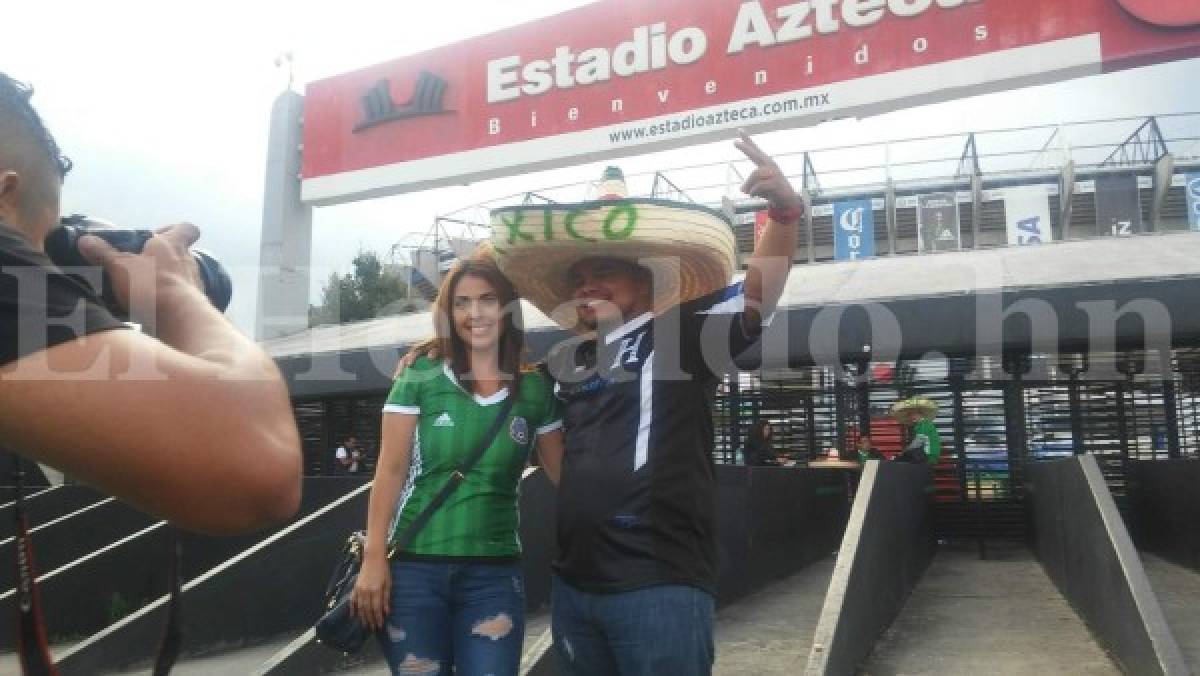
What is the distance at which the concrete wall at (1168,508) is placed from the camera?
21.6 feet

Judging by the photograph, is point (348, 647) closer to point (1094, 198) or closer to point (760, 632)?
point (760, 632)

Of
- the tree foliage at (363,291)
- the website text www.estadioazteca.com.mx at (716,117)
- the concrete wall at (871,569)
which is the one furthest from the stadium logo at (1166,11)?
the tree foliage at (363,291)

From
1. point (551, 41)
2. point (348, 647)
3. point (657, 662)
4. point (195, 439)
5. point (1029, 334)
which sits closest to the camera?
point (195, 439)

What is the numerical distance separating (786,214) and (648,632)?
1102 mm

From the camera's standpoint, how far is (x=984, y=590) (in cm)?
659

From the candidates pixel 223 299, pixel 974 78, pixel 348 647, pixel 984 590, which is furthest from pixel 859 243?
pixel 223 299

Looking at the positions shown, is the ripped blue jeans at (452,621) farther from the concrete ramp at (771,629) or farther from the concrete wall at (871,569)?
the concrete ramp at (771,629)

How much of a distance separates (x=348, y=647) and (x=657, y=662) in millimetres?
917

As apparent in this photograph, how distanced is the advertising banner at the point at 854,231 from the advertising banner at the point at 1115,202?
4291mm

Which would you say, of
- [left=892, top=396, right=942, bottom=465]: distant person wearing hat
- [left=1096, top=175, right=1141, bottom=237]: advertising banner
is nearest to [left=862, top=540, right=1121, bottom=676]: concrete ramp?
[left=892, top=396, right=942, bottom=465]: distant person wearing hat

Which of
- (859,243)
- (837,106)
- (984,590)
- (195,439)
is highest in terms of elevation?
(837,106)

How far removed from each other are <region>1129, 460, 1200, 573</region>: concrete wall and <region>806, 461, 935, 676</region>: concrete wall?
1853 mm

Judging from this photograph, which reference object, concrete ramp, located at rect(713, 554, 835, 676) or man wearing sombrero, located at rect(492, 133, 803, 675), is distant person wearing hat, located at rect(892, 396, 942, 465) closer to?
concrete ramp, located at rect(713, 554, 835, 676)

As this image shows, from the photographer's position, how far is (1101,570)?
4.69m
